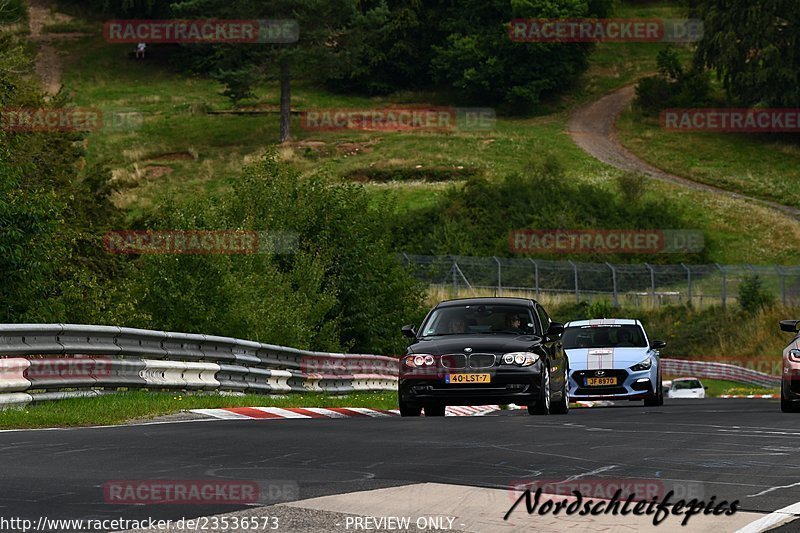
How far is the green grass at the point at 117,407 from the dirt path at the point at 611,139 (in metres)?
58.6

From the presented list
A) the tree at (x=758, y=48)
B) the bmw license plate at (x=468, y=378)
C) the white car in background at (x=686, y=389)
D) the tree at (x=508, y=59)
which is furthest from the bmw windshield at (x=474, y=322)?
the tree at (x=508, y=59)

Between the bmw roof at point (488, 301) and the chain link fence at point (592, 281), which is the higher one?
the bmw roof at point (488, 301)

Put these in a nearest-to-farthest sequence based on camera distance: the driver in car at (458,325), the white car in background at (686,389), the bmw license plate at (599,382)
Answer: the driver in car at (458,325) < the bmw license plate at (599,382) < the white car in background at (686,389)

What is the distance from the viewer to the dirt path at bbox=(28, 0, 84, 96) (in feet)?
356

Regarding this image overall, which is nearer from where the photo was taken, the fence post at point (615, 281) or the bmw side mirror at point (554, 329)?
the bmw side mirror at point (554, 329)

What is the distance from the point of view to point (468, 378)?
17.5 metres

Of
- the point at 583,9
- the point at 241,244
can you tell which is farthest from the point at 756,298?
the point at 583,9

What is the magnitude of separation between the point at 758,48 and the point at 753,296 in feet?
133

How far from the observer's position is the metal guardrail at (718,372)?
45719 millimetres

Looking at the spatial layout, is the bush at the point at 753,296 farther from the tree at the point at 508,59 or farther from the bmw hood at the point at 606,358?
the tree at the point at 508,59

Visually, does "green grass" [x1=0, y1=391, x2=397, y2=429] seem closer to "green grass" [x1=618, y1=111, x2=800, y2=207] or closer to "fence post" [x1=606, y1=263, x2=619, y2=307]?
"fence post" [x1=606, y1=263, x2=619, y2=307]

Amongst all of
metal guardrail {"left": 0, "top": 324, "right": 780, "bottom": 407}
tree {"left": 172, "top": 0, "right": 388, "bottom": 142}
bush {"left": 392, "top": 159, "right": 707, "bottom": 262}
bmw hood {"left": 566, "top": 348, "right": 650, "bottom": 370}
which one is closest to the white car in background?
bmw hood {"left": 566, "top": 348, "right": 650, "bottom": 370}

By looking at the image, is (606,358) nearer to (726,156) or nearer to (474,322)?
(474,322)

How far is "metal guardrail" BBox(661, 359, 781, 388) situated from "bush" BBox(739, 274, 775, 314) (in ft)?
10.6
